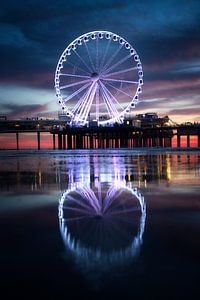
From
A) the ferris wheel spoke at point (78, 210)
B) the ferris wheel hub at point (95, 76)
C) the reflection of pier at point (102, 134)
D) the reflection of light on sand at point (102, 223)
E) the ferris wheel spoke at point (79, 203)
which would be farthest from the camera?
the reflection of pier at point (102, 134)

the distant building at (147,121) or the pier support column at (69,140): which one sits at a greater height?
the distant building at (147,121)

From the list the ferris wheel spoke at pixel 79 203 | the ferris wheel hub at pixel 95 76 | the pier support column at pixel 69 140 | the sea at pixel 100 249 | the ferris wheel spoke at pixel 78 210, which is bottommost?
the sea at pixel 100 249

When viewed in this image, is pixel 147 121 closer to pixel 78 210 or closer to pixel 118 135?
pixel 118 135

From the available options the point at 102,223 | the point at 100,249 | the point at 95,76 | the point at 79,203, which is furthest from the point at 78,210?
the point at 95,76

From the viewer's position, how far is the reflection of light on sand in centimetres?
440

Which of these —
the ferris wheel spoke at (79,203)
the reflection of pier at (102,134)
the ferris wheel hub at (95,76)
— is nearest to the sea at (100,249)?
the ferris wheel spoke at (79,203)

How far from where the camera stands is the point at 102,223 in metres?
5.91

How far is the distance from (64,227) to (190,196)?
4.09 metres

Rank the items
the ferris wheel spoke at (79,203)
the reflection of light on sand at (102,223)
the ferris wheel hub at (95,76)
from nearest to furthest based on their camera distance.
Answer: the reflection of light on sand at (102,223) < the ferris wheel spoke at (79,203) < the ferris wheel hub at (95,76)

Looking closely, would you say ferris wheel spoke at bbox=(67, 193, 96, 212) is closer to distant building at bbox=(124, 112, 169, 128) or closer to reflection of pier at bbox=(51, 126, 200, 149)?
reflection of pier at bbox=(51, 126, 200, 149)

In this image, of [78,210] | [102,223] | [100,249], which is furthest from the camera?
[78,210]

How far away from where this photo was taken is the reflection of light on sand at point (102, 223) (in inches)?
173

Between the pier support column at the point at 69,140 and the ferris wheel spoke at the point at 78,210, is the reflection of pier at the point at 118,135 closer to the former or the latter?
the pier support column at the point at 69,140

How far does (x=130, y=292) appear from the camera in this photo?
3283 millimetres
